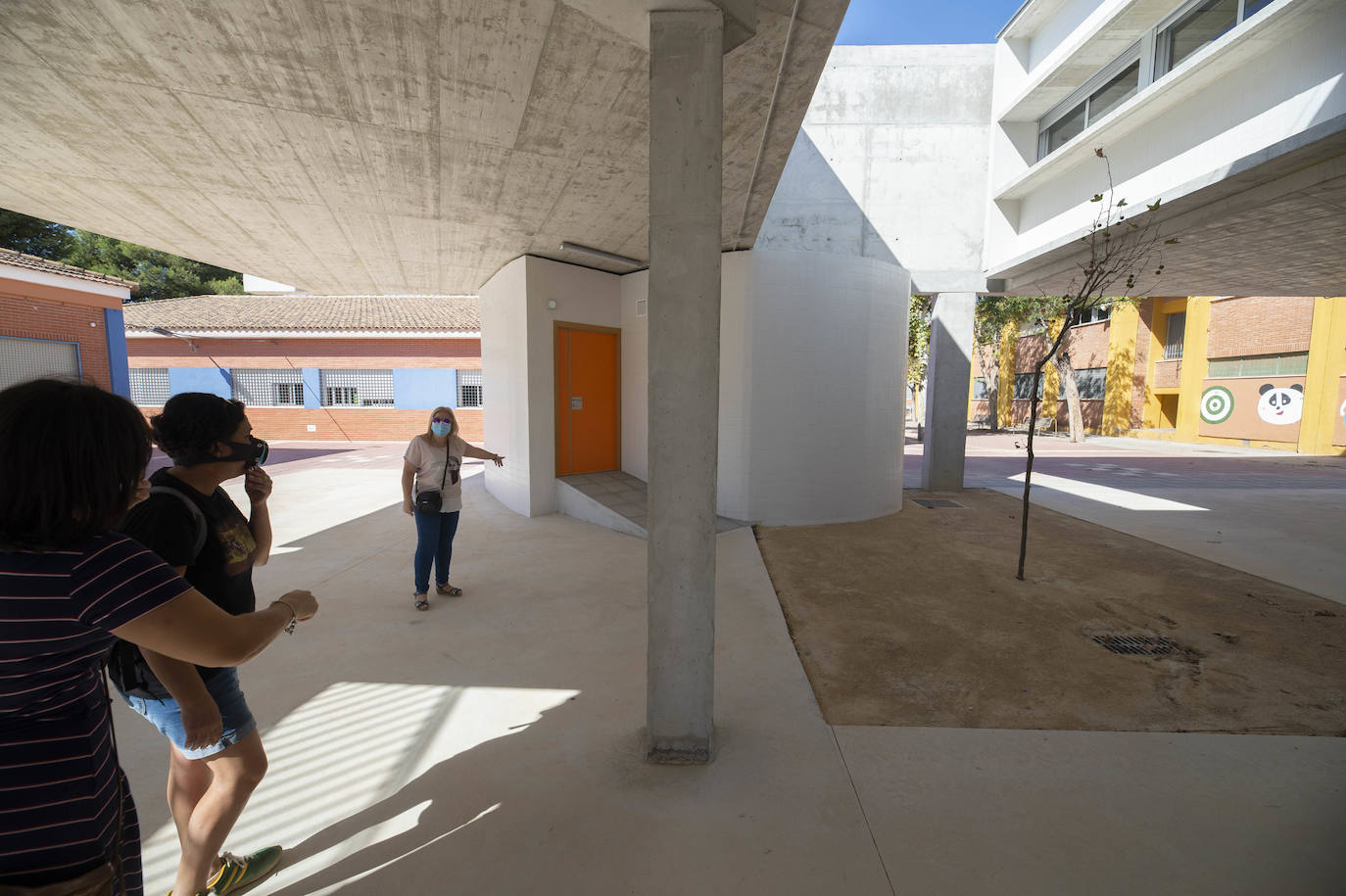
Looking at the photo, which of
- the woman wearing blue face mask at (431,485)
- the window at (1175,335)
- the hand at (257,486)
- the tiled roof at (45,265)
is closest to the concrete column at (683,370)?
the hand at (257,486)

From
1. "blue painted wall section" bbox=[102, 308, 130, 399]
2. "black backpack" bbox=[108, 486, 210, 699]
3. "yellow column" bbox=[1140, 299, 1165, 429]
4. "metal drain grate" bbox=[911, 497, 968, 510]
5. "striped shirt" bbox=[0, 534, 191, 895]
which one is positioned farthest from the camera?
"yellow column" bbox=[1140, 299, 1165, 429]

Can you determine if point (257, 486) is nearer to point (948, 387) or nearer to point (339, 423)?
point (948, 387)

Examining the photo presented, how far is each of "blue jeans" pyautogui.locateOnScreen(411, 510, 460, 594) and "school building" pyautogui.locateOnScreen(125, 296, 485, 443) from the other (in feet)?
49.5

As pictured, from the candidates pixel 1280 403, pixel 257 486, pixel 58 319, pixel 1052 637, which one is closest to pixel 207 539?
pixel 257 486

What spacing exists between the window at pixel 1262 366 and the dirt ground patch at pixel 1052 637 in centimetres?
1853

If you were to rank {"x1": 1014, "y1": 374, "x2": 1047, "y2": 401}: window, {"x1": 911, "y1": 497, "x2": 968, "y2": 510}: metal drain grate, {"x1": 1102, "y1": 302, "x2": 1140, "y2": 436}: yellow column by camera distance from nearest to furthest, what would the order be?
1. {"x1": 911, "y1": 497, "x2": 968, "y2": 510}: metal drain grate
2. {"x1": 1102, "y1": 302, "x2": 1140, "y2": 436}: yellow column
3. {"x1": 1014, "y1": 374, "x2": 1047, "y2": 401}: window

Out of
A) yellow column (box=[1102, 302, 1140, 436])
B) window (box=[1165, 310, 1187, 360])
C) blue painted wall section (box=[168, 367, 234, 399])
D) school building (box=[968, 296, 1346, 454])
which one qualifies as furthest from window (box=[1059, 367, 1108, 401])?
blue painted wall section (box=[168, 367, 234, 399])

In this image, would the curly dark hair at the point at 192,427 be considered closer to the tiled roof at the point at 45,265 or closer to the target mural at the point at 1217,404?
the tiled roof at the point at 45,265

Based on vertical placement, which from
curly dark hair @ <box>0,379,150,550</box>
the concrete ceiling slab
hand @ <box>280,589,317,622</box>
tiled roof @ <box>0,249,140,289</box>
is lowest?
hand @ <box>280,589,317,622</box>

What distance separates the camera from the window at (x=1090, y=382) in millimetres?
26609

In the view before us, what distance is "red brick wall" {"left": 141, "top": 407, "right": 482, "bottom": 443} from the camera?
19.7m

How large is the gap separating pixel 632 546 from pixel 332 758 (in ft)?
13.4

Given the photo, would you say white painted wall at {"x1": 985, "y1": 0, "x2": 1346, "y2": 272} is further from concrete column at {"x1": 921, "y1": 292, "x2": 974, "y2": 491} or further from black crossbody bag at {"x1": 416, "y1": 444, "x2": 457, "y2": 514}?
black crossbody bag at {"x1": 416, "y1": 444, "x2": 457, "y2": 514}

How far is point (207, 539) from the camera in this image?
1.78m
